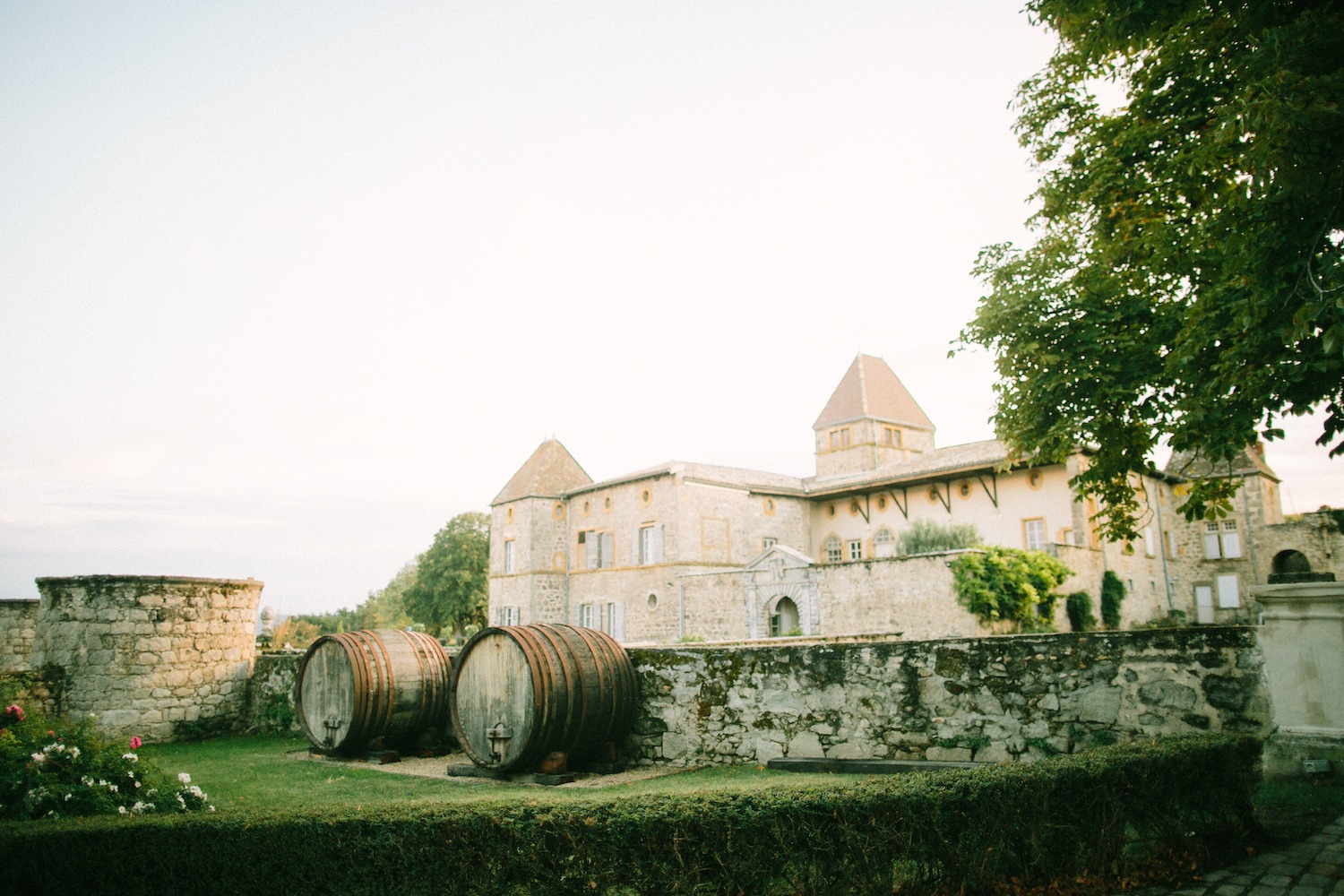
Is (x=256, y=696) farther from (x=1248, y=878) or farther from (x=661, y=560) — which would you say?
(x=661, y=560)

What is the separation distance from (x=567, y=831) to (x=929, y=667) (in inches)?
184

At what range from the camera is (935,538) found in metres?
26.0

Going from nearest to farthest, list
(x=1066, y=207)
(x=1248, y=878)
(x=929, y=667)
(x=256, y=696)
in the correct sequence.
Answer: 1. (x=1248, y=878)
2. (x=929, y=667)
3. (x=1066, y=207)
4. (x=256, y=696)

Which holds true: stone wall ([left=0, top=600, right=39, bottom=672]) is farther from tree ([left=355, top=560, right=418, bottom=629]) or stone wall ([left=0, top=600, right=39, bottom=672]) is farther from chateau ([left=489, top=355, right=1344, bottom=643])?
tree ([left=355, top=560, right=418, bottom=629])

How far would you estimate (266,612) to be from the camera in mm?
18375

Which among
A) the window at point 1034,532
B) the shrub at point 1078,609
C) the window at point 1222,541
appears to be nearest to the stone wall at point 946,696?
the shrub at point 1078,609

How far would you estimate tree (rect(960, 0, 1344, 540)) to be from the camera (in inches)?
218

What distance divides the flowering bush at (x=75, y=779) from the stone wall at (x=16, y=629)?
406 inches

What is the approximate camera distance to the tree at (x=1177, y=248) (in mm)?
5547

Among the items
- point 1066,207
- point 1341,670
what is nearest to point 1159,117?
point 1066,207

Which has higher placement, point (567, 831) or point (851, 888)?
point (567, 831)

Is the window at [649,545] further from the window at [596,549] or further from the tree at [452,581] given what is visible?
the tree at [452,581]

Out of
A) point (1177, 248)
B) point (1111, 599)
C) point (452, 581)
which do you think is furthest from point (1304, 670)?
point (452, 581)

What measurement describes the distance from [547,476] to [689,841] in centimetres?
3620
